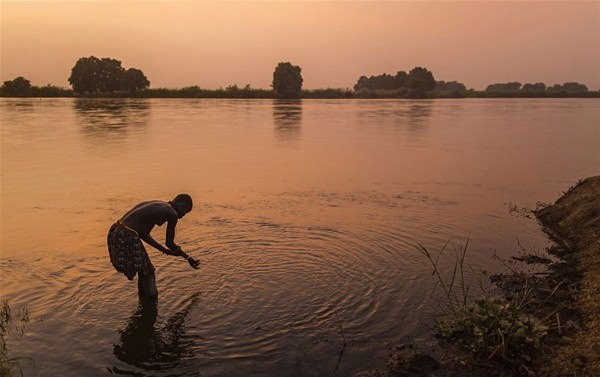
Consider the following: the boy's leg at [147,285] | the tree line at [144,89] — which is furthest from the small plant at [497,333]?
the tree line at [144,89]

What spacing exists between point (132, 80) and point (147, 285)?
112m

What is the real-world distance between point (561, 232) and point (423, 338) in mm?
6134

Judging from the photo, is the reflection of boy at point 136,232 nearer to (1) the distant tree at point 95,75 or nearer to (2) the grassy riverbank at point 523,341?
(2) the grassy riverbank at point 523,341

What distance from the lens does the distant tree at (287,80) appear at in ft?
387

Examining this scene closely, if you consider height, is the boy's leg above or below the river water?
above

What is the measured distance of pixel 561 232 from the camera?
10625 millimetres

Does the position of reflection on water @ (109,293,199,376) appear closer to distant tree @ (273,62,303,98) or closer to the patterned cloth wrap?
the patterned cloth wrap

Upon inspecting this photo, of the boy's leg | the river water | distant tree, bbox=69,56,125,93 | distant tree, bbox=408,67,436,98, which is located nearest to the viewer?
the river water

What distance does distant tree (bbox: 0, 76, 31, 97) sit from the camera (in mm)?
102062

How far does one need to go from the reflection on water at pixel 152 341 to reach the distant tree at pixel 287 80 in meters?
114

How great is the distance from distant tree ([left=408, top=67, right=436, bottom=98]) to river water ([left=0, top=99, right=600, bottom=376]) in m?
108

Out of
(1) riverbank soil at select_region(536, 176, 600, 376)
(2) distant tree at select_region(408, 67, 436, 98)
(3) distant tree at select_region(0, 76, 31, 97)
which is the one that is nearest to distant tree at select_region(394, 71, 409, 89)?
(2) distant tree at select_region(408, 67, 436, 98)

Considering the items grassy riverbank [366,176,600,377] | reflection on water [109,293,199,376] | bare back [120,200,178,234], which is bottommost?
reflection on water [109,293,199,376]

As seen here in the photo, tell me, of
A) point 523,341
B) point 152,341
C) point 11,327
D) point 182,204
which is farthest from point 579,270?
point 11,327
